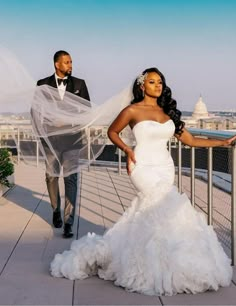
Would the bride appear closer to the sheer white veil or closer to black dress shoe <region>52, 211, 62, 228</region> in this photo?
the sheer white veil

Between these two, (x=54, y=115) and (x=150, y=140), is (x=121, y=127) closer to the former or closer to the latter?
(x=150, y=140)

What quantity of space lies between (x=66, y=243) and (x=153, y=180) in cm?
150

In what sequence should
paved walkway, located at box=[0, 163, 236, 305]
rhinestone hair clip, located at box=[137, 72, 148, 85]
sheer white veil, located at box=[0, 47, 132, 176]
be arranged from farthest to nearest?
sheer white veil, located at box=[0, 47, 132, 176], rhinestone hair clip, located at box=[137, 72, 148, 85], paved walkway, located at box=[0, 163, 236, 305]

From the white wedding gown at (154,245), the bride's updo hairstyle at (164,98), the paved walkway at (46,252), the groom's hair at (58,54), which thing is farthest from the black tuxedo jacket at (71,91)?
the white wedding gown at (154,245)

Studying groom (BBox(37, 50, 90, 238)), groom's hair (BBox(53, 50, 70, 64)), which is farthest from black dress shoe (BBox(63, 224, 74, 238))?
groom's hair (BBox(53, 50, 70, 64))

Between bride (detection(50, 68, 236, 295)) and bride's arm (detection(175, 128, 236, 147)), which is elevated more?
bride's arm (detection(175, 128, 236, 147))

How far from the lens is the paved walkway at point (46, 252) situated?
378cm

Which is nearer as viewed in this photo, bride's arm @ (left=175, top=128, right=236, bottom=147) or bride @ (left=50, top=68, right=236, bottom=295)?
bride @ (left=50, top=68, right=236, bottom=295)

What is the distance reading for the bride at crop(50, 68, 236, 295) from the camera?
3.91 metres

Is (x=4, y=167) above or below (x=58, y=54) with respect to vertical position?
below

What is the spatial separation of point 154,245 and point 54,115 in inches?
75.4

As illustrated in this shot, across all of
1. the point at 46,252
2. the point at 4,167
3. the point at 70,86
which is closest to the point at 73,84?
the point at 70,86

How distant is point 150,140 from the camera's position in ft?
13.8

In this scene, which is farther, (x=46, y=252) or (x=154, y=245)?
(x=46, y=252)
